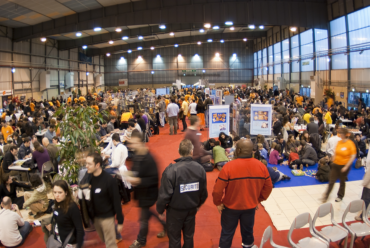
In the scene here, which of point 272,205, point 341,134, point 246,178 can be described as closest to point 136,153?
point 246,178

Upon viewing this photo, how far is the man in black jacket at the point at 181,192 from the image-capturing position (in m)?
3.09

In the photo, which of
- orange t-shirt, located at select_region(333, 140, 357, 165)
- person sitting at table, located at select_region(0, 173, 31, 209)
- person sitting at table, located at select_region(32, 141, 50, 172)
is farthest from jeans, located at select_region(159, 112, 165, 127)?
orange t-shirt, located at select_region(333, 140, 357, 165)

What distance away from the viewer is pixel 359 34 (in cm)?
1501

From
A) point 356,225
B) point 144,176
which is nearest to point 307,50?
point 356,225

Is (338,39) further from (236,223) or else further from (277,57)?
(236,223)

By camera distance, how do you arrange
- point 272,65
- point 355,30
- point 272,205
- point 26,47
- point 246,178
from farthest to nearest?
point 272,65, point 26,47, point 355,30, point 272,205, point 246,178

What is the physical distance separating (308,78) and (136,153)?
21.0 m

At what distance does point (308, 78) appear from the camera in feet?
70.6

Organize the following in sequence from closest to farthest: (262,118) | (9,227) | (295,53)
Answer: (9,227) < (262,118) < (295,53)

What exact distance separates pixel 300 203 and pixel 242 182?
3.11m

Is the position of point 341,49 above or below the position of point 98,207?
above

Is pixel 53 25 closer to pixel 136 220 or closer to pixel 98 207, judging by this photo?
pixel 136 220

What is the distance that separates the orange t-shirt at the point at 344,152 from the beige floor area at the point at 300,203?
0.99 m

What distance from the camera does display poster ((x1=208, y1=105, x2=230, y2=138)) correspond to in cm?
948
